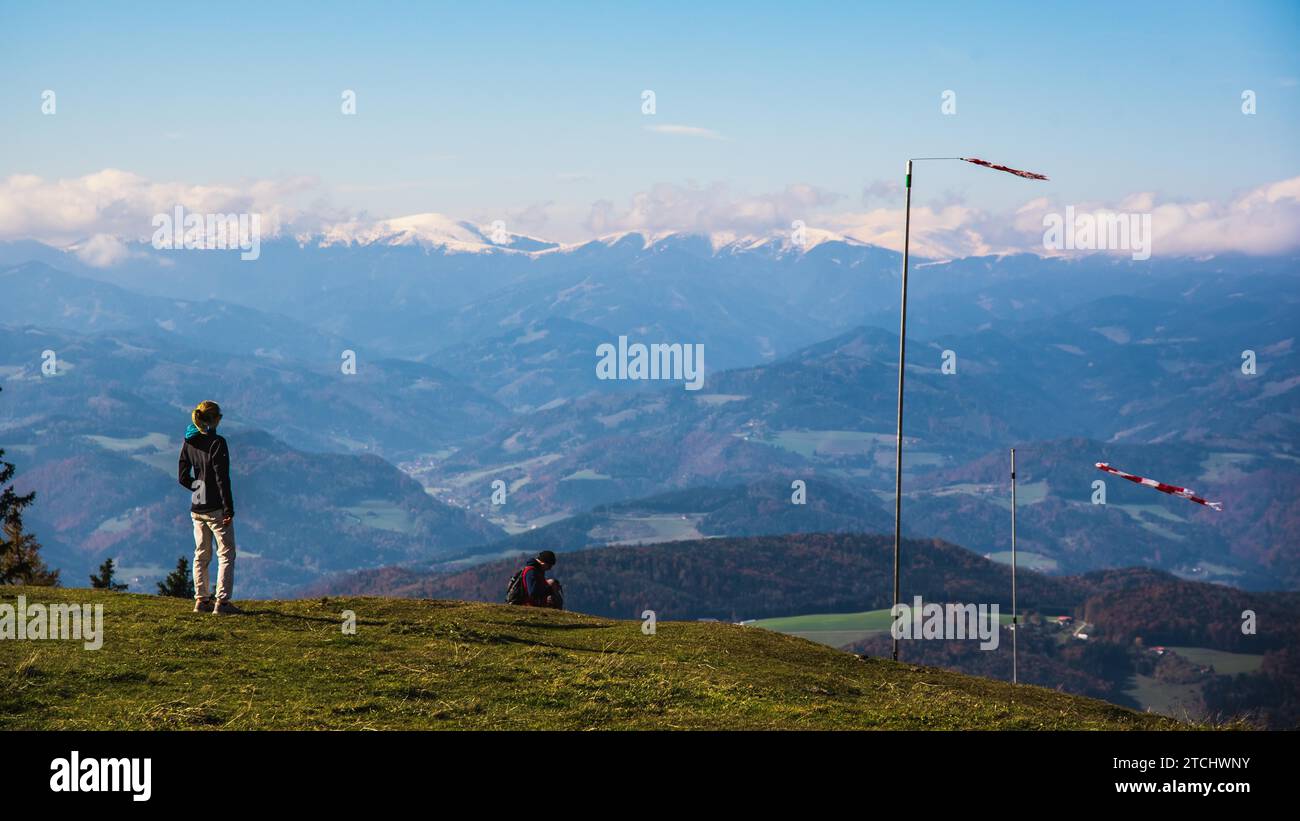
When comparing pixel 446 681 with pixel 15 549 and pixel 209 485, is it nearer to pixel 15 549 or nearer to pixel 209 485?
pixel 209 485

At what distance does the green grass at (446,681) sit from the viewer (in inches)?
609

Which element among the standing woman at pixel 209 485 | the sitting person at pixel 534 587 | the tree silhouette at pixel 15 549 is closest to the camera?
the standing woman at pixel 209 485

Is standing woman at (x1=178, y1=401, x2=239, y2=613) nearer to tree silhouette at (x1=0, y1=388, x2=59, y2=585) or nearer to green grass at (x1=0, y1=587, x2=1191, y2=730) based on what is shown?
green grass at (x1=0, y1=587, x2=1191, y2=730)

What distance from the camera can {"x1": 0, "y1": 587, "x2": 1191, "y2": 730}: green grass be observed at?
15461 mm

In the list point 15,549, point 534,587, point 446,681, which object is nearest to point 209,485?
point 446,681

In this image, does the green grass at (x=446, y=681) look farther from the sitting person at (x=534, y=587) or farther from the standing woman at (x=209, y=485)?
the sitting person at (x=534, y=587)

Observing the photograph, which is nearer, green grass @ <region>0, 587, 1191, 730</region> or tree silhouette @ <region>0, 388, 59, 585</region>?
green grass @ <region>0, 587, 1191, 730</region>

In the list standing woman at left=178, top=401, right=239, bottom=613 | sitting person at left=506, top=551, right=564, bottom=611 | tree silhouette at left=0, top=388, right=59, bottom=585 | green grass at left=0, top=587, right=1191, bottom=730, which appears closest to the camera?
green grass at left=0, top=587, right=1191, bottom=730

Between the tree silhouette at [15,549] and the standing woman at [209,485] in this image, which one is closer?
the standing woman at [209,485]

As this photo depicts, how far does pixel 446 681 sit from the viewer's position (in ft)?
58.0

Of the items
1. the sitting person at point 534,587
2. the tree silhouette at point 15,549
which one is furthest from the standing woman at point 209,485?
the tree silhouette at point 15,549

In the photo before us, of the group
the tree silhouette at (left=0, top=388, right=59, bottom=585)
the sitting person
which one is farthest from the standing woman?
the tree silhouette at (left=0, top=388, right=59, bottom=585)
